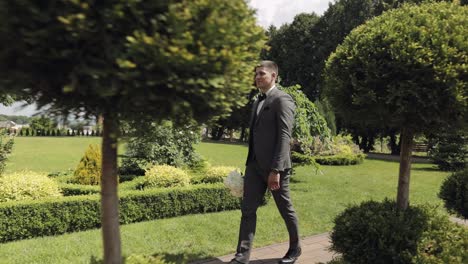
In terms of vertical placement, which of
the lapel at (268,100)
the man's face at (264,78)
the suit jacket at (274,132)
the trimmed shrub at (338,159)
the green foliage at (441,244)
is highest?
the man's face at (264,78)

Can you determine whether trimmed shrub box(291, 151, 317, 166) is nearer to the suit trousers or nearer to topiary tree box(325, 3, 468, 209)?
the suit trousers

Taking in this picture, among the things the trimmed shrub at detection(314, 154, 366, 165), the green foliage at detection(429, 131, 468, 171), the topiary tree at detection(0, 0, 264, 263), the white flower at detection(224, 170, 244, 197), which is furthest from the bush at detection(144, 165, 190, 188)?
the green foliage at detection(429, 131, 468, 171)

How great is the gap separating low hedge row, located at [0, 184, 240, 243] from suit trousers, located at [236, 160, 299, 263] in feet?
9.00

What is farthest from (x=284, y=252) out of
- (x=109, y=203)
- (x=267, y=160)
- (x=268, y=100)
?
(x=109, y=203)

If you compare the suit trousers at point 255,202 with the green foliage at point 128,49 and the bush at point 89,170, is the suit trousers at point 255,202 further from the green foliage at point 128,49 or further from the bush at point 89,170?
the bush at point 89,170

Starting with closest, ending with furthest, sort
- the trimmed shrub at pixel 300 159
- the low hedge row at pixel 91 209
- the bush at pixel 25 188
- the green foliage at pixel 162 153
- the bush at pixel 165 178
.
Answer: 1. the low hedge row at pixel 91 209
2. the bush at pixel 25 188
3. the bush at pixel 165 178
4. the green foliage at pixel 162 153
5. the trimmed shrub at pixel 300 159

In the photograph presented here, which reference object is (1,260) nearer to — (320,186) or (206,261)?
(206,261)

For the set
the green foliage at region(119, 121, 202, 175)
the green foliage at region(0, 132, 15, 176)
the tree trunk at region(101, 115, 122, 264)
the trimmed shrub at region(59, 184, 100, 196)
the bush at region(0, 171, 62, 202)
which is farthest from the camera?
the green foliage at region(119, 121, 202, 175)

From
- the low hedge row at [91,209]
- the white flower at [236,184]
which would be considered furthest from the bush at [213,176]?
the white flower at [236,184]

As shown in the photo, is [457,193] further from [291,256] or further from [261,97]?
[261,97]

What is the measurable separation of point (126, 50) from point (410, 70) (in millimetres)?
2936

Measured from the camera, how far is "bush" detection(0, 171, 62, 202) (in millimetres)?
6090

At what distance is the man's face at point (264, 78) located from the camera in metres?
4.42

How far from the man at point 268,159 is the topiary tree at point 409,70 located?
0.76 metres
